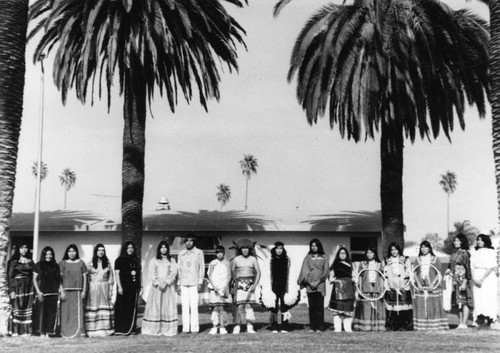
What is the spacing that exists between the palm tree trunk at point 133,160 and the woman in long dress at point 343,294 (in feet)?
19.2

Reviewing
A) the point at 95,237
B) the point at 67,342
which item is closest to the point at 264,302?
the point at 67,342

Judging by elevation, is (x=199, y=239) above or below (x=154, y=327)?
above

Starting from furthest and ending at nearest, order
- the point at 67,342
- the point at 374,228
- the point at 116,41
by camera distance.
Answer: the point at 374,228 < the point at 116,41 < the point at 67,342

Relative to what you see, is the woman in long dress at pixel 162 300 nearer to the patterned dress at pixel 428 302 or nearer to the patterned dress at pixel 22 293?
the patterned dress at pixel 22 293

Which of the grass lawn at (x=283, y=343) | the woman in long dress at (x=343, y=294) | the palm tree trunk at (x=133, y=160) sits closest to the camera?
the grass lawn at (x=283, y=343)

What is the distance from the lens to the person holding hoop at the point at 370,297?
13.0m

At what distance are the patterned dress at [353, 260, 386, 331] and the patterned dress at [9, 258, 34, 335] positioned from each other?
598cm

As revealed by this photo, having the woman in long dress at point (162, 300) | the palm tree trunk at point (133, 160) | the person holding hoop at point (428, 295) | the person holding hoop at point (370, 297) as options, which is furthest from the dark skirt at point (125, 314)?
the person holding hoop at point (428, 295)

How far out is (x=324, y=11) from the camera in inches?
758

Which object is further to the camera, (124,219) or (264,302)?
(124,219)

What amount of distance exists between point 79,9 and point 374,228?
1086 centimetres

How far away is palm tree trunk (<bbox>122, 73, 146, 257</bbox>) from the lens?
1709cm

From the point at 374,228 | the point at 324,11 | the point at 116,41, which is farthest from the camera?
the point at 374,228

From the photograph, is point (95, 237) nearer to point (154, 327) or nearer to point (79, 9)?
point (79, 9)
